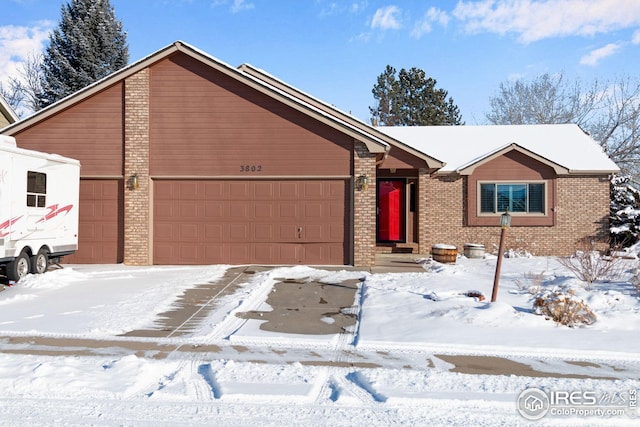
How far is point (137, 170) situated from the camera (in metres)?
12.5

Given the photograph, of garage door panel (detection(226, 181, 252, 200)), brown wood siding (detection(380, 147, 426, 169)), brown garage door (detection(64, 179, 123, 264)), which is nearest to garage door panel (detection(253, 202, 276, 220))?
garage door panel (detection(226, 181, 252, 200))

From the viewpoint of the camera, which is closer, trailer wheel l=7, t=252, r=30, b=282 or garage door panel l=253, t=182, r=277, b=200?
→ trailer wheel l=7, t=252, r=30, b=282

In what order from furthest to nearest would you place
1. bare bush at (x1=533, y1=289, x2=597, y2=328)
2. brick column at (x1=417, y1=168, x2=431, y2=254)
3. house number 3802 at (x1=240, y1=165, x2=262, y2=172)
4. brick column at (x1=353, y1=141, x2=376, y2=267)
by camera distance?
brick column at (x1=417, y1=168, x2=431, y2=254), house number 3802 at (x1=240, y1=165, x2=262, y2=172), brick column at (x1=353, y1=141, x2=376, y2=267), bare bush at (x1=533, y1=289, x2=597, y2=328)

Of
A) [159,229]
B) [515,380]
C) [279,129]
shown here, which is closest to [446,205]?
[279,129]

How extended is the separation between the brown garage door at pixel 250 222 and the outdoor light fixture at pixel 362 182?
1.41 feet

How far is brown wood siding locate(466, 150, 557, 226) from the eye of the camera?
1587cm

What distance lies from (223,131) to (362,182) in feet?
13.3

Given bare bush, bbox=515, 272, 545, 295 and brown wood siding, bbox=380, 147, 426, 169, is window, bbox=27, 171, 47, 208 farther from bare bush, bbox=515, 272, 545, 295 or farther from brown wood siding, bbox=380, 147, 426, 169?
bare bush, bbox=515, 272, 545, 295

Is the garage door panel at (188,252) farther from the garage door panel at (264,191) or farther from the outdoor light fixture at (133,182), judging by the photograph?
the garage door panel at (264,191)

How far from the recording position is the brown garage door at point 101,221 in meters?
12.7

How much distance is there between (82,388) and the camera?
440 centimetres

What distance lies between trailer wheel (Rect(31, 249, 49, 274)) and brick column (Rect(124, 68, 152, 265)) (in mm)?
2119

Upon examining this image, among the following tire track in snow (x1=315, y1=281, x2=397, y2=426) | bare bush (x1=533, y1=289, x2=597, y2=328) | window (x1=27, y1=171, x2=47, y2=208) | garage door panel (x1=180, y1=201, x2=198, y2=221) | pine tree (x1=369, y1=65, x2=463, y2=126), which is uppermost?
pine tree (x1=369, y1=65, x2=463, y2=126)

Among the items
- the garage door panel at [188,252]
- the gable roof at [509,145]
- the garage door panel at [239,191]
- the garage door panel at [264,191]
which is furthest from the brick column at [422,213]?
the garage door panel at [188,252]
